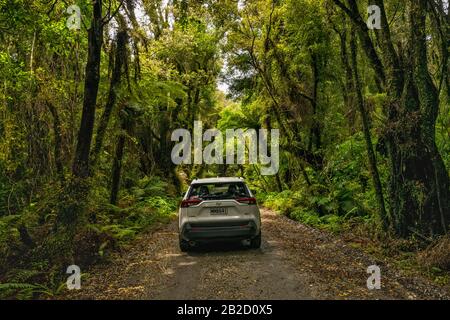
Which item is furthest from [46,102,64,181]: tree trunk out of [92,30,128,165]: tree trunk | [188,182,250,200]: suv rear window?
[188,182,250,200]: suv rear window

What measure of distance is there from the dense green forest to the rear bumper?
2.25m

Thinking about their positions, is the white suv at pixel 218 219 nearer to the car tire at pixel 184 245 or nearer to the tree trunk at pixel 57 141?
the car tire at pixel 184 245

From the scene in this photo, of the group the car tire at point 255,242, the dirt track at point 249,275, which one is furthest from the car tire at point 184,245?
the car tire at point 255,242

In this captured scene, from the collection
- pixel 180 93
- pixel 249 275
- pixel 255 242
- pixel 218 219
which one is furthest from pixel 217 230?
pixel 180 93

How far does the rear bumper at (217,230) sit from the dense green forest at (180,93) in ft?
7.39

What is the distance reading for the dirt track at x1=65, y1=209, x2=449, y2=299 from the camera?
638 centimetres

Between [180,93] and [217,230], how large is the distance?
12.1 m

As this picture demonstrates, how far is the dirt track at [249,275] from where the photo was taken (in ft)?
20.9

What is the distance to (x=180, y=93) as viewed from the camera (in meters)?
20.1

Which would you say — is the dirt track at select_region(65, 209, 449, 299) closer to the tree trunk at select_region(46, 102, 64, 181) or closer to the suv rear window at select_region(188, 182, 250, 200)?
the suv rear window at select_region(188, 182, 250, 200)

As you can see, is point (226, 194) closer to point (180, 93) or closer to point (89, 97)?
point (89, 97)

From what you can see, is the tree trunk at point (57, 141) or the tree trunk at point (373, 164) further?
the tree trunk at point (57, 141)

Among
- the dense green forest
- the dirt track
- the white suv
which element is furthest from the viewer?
the white suv

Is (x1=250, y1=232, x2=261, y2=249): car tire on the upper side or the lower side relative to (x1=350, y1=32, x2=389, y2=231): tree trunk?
lower
